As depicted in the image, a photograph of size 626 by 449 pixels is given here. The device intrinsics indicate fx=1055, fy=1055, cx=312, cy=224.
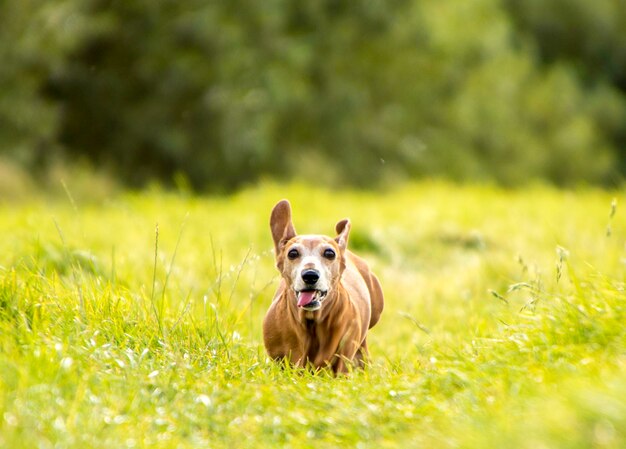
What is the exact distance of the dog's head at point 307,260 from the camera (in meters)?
4.76

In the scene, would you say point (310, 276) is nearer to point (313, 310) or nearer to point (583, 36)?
point (313, 310)

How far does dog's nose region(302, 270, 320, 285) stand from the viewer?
15.5 ft

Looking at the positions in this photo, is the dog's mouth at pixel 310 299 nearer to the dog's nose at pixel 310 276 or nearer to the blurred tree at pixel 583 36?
the dog's nose at pixel 310 276

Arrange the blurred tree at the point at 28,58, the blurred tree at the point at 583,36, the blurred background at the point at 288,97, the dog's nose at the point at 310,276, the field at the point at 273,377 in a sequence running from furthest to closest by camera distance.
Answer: the blurred tree at the point at 583,36, the blurred background at the point at 288,97, the blurred tree at the point at 28,58, the dog's nose at the point at 310,276, the field at the point at 273,377

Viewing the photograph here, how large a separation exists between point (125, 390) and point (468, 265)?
17.9 ft

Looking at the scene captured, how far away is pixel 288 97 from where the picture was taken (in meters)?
18.2

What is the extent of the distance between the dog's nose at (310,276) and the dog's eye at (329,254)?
216 millimetres

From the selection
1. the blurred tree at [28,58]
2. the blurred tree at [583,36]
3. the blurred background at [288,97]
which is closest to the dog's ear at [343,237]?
the blurred background at [288,97]

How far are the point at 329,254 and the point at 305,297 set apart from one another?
281mm

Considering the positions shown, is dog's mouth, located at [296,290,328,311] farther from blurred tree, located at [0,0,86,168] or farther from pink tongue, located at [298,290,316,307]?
blurred tree, located at [0,0,86,168]

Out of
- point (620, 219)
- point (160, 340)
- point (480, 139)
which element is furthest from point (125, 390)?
point (480, 139)

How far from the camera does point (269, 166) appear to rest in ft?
61.0

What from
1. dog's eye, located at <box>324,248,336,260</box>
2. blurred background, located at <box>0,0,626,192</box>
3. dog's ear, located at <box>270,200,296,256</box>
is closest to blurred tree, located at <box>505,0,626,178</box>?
blurred background, located at <box>0,0,626,192</box>

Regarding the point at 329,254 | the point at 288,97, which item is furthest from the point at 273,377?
the point at 288,97
